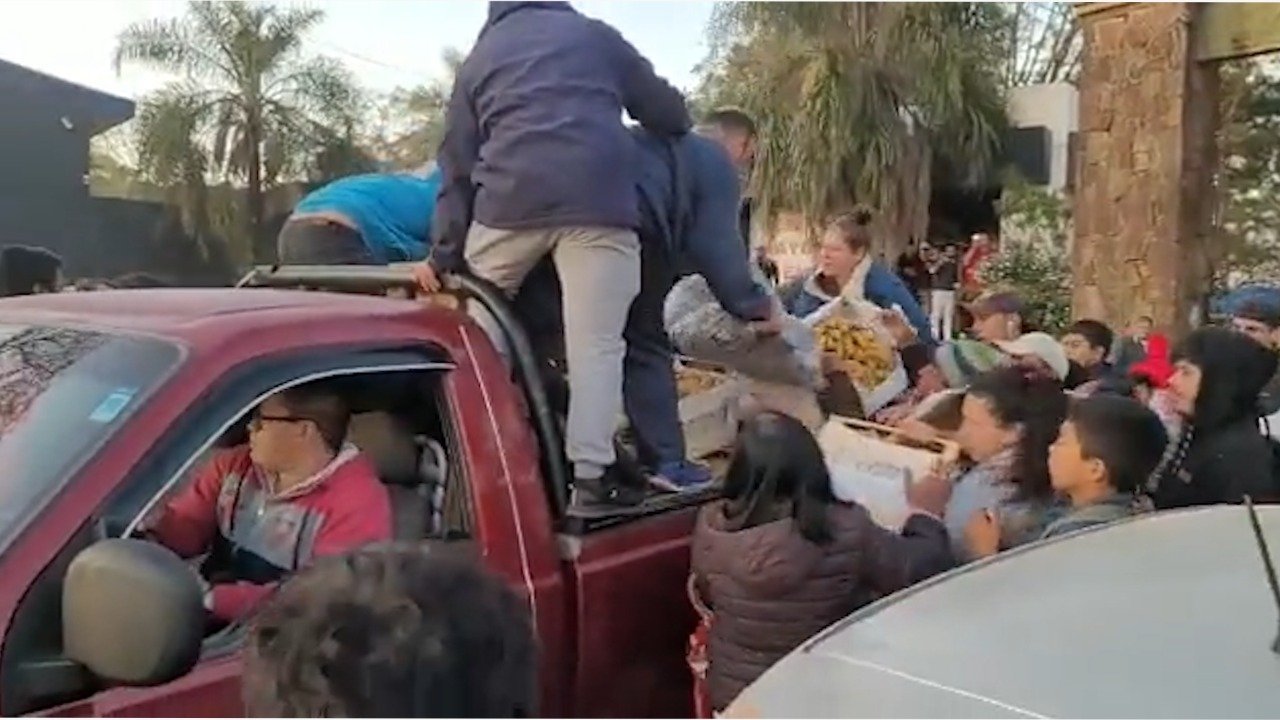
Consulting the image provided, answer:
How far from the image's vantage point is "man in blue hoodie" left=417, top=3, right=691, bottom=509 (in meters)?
3.30

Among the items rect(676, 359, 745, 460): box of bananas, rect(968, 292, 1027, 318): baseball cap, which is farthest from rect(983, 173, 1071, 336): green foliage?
rect(676, 359, 745, 460): box of bananas

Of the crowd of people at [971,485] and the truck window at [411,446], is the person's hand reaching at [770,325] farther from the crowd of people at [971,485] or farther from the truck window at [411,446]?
the truck window at [411,446]

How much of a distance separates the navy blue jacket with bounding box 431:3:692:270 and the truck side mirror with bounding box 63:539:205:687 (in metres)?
1.47

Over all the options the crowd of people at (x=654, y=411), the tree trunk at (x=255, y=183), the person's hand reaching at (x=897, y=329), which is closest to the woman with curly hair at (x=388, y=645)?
the crowd of people at (x=654, y=411)

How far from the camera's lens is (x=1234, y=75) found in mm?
13781

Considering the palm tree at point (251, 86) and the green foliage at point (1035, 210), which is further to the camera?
the palm tree at point (251, 86)

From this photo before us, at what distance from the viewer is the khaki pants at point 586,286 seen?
10.5 feet

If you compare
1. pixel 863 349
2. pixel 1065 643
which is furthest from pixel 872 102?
pixel 1065 643

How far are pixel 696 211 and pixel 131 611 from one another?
87.0 inches

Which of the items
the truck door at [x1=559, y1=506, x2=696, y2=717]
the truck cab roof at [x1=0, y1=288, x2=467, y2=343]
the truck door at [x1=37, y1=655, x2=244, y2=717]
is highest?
the truck cab roof at [x1=0, y1=288, x2=467, y2=343]

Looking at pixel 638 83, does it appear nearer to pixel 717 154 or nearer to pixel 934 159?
pixel 717 154

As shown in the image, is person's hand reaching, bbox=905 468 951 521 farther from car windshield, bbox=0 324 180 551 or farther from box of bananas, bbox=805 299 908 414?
car windshield, bbox=0 324 180 551

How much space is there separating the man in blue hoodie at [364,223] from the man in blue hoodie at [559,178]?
28.6 inches

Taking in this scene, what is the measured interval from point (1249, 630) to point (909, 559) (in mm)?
1229
